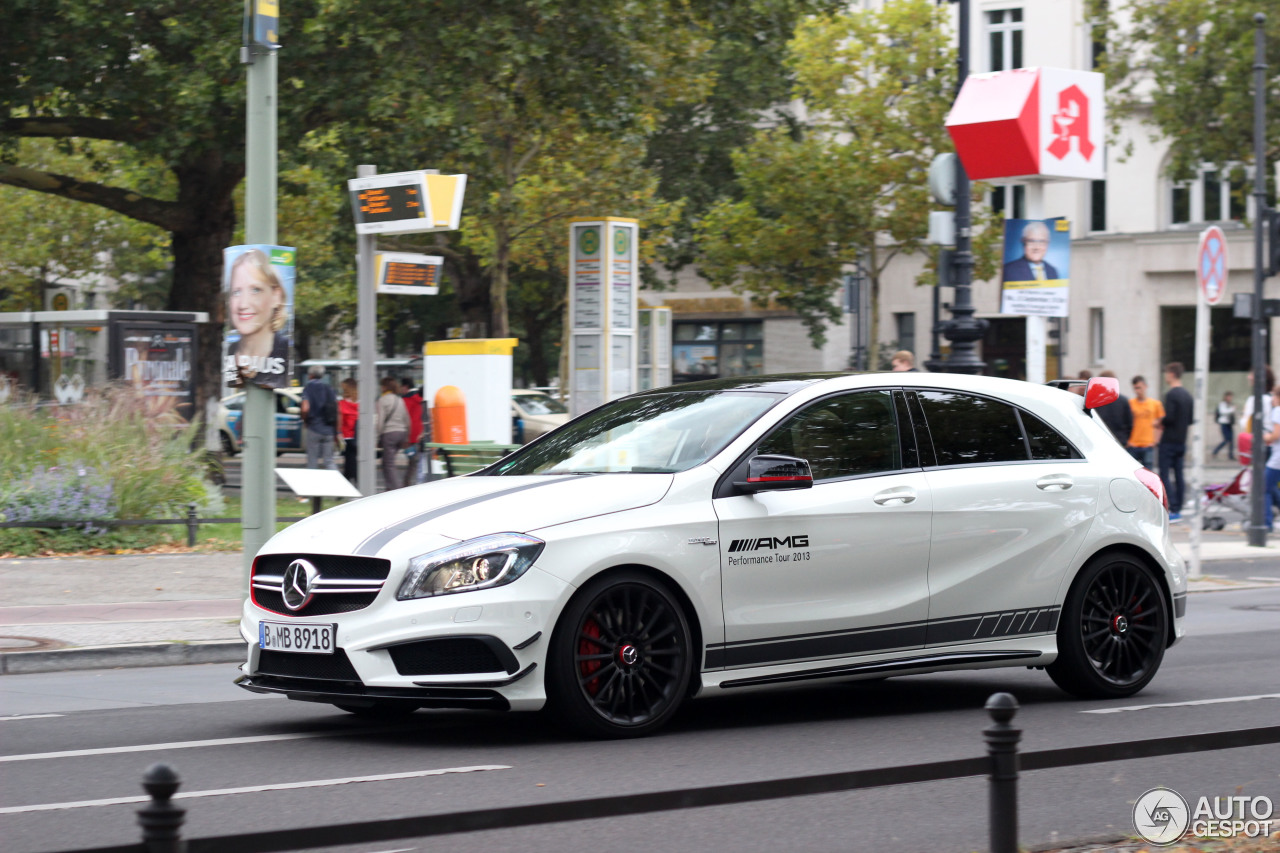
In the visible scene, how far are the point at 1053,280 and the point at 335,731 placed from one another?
422 inches

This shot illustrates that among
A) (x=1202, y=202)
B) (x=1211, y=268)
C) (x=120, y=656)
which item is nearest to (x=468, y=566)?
(x=120, y=656)

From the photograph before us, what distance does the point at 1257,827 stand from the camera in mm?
5297

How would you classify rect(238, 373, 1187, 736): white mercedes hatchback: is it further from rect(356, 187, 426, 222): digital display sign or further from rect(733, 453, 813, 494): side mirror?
rect(356, 187, 426, 222): digital display sign

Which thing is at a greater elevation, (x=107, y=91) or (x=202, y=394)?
(x=107, y=91)

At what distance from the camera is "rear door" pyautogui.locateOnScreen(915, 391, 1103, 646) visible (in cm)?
777

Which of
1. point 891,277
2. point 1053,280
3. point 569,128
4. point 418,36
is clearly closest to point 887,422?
point 1053,280

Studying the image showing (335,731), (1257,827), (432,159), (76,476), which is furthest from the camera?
(432,159)

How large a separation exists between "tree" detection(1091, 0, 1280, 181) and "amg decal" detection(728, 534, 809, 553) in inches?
1088

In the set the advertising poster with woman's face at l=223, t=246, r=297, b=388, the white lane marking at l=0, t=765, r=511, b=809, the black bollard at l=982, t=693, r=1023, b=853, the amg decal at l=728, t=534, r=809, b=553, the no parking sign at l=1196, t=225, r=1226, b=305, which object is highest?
the no parking sign at l=1196, t=225, r=1226, b=305

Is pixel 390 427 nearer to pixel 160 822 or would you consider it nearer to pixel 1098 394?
pixel 1098 394

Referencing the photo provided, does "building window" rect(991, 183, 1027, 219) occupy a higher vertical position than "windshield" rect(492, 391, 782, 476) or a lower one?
higher

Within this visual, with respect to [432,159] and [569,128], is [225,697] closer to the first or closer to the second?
[432,159]

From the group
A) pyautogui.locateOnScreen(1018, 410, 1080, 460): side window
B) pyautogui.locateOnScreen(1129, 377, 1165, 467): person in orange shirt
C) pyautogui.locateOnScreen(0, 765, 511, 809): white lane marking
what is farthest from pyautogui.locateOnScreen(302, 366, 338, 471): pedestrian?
pyautogui.locateOnScreen(0, 765, 511, 809): white lane marking

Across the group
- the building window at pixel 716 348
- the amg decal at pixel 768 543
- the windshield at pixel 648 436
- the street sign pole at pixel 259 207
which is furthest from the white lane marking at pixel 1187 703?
the building window at pixel 716 348
